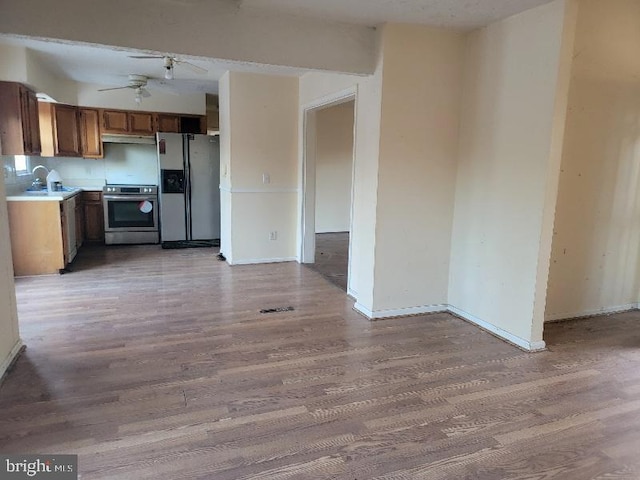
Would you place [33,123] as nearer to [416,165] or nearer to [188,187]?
[188,187]

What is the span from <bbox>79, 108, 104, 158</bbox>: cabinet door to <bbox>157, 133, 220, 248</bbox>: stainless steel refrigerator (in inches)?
45.0

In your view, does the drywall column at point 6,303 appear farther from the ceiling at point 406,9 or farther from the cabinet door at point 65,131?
the cabinet door at point 65,131

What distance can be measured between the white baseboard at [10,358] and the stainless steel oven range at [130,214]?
149 inches

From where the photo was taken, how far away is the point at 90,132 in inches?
255

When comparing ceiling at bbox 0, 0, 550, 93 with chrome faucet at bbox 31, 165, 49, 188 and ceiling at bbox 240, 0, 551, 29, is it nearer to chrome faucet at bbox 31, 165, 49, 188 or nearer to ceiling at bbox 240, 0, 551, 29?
ceiling at bbox 240, 0, 551, 29

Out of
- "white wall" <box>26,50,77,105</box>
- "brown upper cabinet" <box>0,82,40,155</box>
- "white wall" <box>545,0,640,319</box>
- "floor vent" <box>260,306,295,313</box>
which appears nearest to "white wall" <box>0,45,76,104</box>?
"white wall" <box>26,50,77,105</box>

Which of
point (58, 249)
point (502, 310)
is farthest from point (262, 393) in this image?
point (58, 249)

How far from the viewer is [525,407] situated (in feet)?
7.64

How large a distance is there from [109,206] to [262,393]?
5.05 meters

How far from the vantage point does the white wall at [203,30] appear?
261 cm

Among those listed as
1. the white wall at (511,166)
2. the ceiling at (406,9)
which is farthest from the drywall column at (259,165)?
the white wall at (511,166)

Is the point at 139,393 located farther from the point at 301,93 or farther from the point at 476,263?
the point at 301,93

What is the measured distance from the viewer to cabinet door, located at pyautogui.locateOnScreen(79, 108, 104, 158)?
6.43 meters

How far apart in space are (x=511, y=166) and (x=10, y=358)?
3712 millimetres
